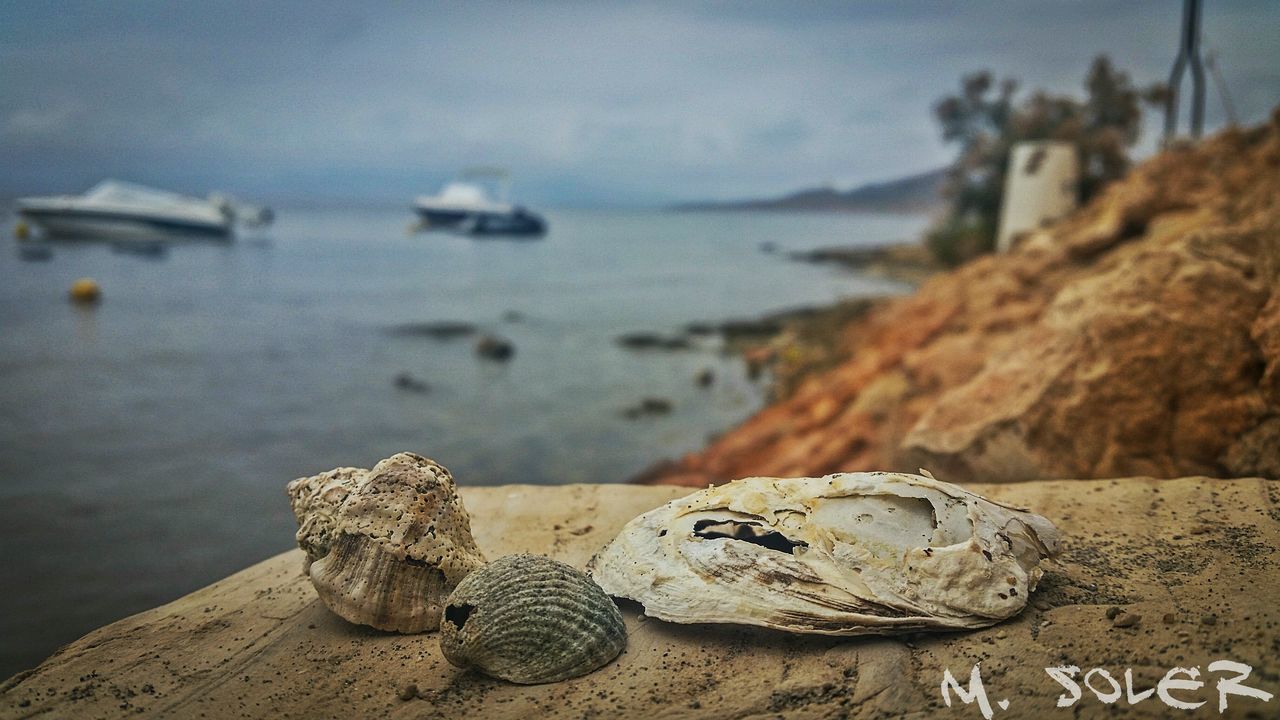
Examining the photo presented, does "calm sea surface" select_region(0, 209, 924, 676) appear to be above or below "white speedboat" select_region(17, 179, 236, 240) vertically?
below

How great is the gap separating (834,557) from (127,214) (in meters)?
9.88

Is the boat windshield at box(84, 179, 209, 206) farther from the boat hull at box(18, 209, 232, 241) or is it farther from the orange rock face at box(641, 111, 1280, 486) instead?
the orange rock face at box(641, 111, 1280, 486)

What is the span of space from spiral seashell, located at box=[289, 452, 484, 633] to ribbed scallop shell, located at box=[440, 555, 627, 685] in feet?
1.02

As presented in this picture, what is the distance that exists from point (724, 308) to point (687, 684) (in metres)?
17.4

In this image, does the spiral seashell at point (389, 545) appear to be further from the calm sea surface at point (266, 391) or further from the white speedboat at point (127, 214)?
the white speedboat at point (127, 214)

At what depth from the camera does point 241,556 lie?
230 inches

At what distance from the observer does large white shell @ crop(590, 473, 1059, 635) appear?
2.49 metres

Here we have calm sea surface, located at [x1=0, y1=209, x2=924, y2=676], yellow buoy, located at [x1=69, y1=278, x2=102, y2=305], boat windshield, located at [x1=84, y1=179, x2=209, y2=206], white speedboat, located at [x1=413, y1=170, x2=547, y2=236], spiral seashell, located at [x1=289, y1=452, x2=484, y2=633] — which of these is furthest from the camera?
white speedboat, located at [x1=413, y1=170, x2=547, y2=236]

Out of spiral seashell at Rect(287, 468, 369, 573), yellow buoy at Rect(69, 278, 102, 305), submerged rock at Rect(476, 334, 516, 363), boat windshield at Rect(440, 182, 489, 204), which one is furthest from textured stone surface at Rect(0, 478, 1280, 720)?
boat windshield at Rect(440, 182, 489, 204)

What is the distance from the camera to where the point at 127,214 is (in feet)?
31.9

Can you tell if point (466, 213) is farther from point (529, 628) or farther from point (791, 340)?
point (529, 628)

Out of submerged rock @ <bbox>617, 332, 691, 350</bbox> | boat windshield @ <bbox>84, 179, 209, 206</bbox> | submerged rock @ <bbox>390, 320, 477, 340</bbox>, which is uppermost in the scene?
boat windshield @ <bbox>84, 179, 209, 206</bbox>

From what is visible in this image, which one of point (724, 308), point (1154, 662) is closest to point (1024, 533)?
point (1154, 662)

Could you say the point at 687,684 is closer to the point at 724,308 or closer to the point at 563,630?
the point at 563,630
